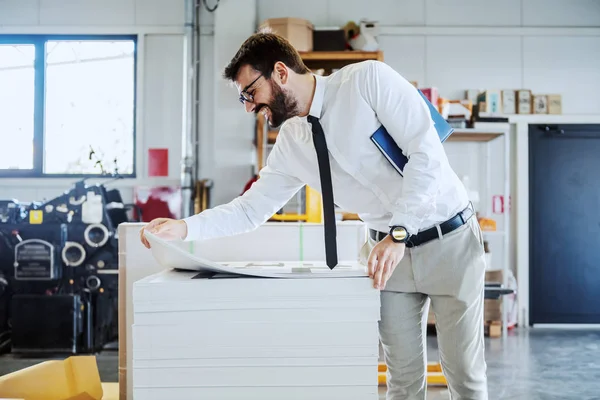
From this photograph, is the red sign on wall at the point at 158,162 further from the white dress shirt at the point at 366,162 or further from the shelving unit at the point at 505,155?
the white dress shirt at the point at 366,162

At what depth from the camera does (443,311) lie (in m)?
1.35

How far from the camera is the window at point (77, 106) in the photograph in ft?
15.9

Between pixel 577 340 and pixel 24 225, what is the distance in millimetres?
4278

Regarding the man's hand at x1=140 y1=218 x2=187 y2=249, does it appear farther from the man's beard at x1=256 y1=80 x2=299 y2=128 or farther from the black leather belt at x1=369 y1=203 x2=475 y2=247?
the black leather belt at x1=369 y1=203 x2=475 y2=247

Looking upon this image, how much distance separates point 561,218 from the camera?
4.84 m

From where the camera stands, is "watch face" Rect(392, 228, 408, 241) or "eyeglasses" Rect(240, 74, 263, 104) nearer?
"watch face" Rect(392, 228, 408, 241)

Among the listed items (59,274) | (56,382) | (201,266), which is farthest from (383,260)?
(59,274)

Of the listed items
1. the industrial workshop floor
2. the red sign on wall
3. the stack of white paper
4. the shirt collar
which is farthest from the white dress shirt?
the red sign on wall

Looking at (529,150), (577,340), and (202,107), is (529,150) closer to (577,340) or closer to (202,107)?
(577,340)

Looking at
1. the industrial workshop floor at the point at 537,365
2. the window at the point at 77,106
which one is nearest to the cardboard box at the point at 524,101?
the industrial workshop floor at the point at 537,365

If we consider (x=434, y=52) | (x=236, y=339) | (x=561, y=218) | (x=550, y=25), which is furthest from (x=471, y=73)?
(x=236, y=339)

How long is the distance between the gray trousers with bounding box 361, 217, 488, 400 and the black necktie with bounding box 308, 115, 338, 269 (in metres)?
0.16

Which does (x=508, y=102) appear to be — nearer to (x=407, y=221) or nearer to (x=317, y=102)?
(x=317, y=102)

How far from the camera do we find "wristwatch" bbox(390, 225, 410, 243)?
115 centimetres
